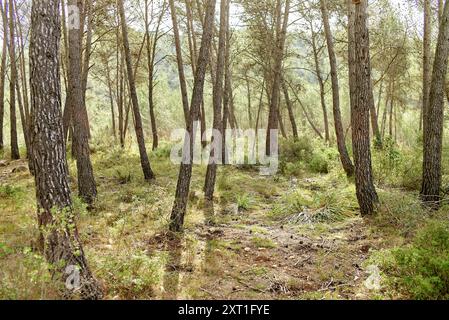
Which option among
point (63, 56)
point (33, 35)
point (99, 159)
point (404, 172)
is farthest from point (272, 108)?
point (33, 35)

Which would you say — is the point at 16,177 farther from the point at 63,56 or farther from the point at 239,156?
the point at 239,156

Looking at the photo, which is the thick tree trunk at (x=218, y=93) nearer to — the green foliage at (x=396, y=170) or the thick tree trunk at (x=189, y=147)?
the thick tree trunk at (x=189, y=147)

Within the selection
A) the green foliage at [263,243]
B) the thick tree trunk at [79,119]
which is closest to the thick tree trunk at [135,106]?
the thick tree trunk at [79,119]

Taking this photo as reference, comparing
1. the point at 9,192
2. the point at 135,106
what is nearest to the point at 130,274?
the point at 9,192

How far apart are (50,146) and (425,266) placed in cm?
473

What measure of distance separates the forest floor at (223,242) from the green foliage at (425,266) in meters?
0.32

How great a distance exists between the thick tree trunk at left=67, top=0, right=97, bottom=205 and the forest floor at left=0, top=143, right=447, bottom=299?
51 centimetres

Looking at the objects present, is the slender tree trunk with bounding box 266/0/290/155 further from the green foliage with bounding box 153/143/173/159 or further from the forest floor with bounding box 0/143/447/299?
the green foliage with bounding box 153/143/173/159

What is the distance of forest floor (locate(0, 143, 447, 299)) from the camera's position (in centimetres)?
480

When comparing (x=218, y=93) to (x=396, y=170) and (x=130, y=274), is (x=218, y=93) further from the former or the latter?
(x=396, y=170)

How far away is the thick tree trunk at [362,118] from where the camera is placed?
24.9 feet

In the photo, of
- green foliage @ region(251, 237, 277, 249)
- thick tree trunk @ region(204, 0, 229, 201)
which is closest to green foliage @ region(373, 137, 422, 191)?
thick tree trunk @ region(204, 0, 229, 201)

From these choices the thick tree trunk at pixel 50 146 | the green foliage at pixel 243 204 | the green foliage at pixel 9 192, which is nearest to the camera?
the thick tree trunk at pixel 50 146
